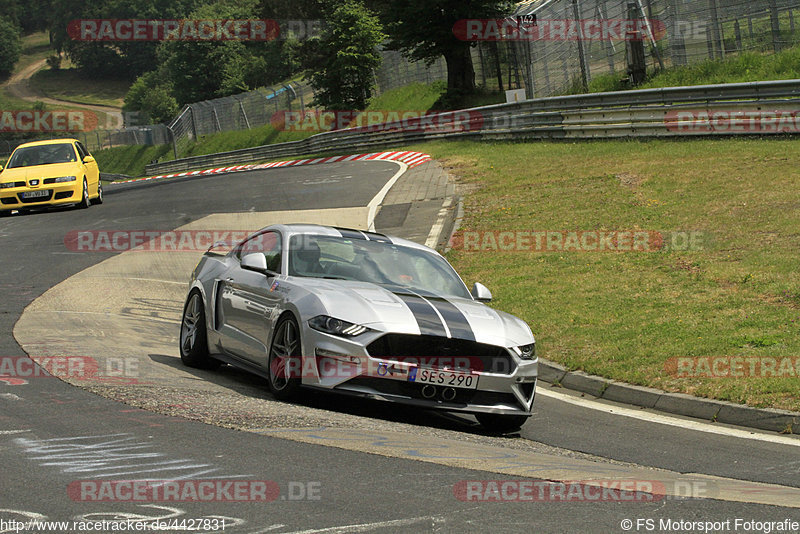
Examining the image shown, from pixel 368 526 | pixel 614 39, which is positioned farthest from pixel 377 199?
pixel 368 526

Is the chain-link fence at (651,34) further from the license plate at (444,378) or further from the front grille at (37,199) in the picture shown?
the license plate at (444,378)

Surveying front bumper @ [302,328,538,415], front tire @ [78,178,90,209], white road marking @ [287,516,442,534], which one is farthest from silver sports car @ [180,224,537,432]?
front tire @ [78,178,90,209]

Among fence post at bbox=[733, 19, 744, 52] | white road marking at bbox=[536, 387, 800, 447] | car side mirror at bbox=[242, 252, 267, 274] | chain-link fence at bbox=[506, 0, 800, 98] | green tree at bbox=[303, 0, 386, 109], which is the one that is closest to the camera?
white road marking at bbox=[536, 387, 800, 447]

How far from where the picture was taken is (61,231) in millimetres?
20719

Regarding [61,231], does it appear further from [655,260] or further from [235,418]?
[235,418]

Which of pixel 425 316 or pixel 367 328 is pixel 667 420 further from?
pixel 367 328

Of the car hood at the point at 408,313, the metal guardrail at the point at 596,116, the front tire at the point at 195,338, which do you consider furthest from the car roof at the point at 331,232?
the metal guardrail at the point at 596,116

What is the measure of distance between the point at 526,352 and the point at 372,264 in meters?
1.65

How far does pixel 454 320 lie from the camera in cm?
745

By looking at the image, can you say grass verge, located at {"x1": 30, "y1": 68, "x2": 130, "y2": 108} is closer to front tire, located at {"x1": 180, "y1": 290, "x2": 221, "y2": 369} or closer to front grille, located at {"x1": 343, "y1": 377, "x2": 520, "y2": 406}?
front tire, located at {"x1": 180, "y1": 290, "x2": 221, "y2": 369}

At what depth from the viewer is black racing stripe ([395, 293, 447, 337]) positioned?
283 inches

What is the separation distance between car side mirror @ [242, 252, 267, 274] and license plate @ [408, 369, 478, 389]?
1.78m

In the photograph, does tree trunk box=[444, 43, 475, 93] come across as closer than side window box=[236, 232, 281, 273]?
No

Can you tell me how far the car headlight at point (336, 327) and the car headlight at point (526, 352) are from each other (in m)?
1.29
